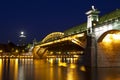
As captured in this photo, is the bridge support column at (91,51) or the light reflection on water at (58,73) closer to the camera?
the light reflection on water at (58,73)

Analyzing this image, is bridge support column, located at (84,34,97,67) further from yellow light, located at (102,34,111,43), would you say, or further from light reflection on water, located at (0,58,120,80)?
light reflection on water, located at (0,58,120,80)

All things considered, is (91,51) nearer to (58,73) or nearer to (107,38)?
(107,38)

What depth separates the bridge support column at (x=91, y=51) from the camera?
192 ft

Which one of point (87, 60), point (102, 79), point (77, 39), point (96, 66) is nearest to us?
point (102, 79)

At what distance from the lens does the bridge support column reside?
2308 inches

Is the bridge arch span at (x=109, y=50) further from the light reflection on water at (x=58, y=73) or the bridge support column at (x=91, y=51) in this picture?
the light reflection on water at (x=58, y=73)

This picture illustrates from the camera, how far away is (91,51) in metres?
59.4

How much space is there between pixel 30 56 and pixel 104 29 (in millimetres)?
88818

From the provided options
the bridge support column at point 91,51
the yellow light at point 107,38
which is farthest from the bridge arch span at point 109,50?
the bridge support column at point 91,51

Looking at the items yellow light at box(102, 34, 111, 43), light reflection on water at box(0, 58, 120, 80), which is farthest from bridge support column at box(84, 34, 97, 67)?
light reflection on water at box(0, 58, 120, 80)

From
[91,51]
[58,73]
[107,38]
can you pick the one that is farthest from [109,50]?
[58,73]

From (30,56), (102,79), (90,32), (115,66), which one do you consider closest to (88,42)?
(90,32)

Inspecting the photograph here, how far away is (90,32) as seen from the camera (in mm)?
60719

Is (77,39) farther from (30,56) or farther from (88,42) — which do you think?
(30,56)
